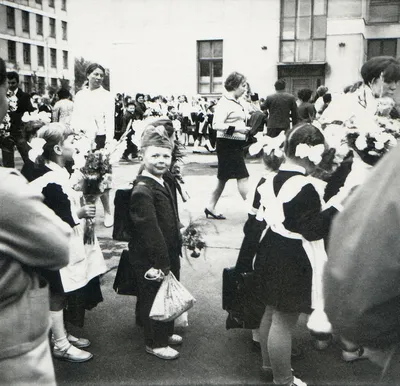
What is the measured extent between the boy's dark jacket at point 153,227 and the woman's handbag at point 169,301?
0.43ft

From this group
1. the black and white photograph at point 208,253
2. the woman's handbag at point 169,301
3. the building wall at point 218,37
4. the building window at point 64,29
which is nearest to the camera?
the black and white photograph at point 208,253

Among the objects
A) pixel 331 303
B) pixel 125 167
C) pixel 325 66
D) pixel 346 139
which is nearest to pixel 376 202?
pixel 331 303

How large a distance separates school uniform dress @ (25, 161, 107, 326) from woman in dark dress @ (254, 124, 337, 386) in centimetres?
123

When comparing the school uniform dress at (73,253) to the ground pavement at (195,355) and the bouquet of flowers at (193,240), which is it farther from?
the bouquet of flowers at (193,240)

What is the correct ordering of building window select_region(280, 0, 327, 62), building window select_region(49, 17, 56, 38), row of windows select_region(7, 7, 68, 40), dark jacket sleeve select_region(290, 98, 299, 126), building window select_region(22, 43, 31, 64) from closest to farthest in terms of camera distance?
dark jacket sleeve select_region(290, 98, 299, 126) → building window select_region(280, 0, 327, 62) → row of windows select_region(7, 7, 68, 40) → building window select_region(22, 43, 31, 64) → building window select_region(49, 17, 56, 38)

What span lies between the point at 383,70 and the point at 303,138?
1108 millimetres

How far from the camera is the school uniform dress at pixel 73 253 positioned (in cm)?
344

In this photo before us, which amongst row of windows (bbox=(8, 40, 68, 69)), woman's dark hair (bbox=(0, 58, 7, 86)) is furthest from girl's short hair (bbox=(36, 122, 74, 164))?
row of windows (bbox=(8, 40, 68, 69))

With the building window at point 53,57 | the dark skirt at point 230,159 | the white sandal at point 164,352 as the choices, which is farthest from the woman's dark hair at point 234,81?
the building window at point 53,57

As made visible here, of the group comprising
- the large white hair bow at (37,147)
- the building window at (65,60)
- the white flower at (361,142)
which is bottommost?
the large white hair bow at (37,147)

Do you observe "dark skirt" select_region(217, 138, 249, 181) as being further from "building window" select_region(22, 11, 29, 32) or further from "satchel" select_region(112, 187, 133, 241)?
"building window" select_region(22, 11, 29, 32)

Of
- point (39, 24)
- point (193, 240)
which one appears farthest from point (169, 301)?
point (39, 24)

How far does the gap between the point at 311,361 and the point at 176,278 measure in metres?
1.05

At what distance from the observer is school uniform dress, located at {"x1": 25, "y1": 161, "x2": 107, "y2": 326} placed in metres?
3.44
